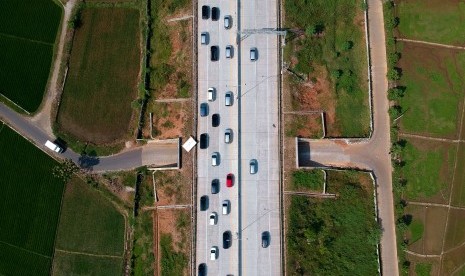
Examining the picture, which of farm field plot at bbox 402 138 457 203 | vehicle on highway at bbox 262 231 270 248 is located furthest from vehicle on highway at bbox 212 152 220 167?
farm field plot at bbox 402 138 457 203

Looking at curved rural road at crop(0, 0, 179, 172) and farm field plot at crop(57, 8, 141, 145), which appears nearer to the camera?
curved rural road at crop(0, 0, 179, 172)

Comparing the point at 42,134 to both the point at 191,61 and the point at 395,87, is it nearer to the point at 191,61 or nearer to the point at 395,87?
the point at 191,61

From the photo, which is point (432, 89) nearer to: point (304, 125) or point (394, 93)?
point (394, 93)

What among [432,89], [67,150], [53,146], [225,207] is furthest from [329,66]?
[53,146]

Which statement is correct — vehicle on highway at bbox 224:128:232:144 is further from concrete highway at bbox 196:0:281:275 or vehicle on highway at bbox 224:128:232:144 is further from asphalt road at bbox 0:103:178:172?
asphalt road at bbox 0:103:178:172

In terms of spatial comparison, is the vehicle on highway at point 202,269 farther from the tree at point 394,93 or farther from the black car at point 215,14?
the tree at point 394,93
